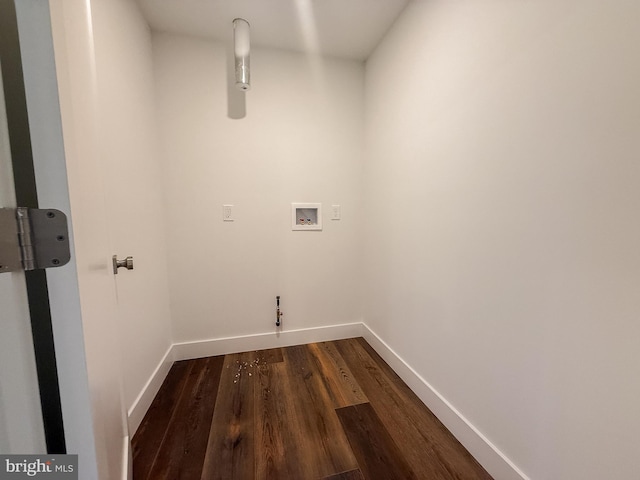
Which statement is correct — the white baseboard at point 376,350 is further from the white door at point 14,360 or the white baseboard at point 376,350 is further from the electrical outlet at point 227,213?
the white door at point 14,360

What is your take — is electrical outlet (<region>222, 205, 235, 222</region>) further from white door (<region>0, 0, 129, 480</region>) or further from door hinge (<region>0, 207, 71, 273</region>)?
door hinge (<region>0, 207, 71, 273</region>)

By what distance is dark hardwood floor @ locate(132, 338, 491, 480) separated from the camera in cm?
110

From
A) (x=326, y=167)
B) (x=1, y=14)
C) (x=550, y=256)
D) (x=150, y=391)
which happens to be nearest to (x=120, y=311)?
(x=150, y=391)

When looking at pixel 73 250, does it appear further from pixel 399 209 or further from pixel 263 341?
pixel 263 341

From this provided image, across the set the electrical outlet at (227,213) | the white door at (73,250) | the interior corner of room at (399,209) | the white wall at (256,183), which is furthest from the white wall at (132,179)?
the white door at (73,250)

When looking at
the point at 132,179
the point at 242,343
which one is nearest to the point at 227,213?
the point at 132,179

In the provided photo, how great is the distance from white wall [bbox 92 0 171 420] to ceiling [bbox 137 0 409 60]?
0.24 metres

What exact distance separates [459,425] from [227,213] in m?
1.94

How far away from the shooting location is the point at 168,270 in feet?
6.09

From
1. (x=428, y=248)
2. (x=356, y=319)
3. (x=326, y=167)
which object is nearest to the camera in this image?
(x=428, y=248)

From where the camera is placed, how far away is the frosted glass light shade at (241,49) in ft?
5.31

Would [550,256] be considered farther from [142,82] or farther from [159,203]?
[142,82]

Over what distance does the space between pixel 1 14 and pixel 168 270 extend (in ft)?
5.58

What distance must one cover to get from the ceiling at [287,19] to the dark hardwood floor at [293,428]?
239 cm
